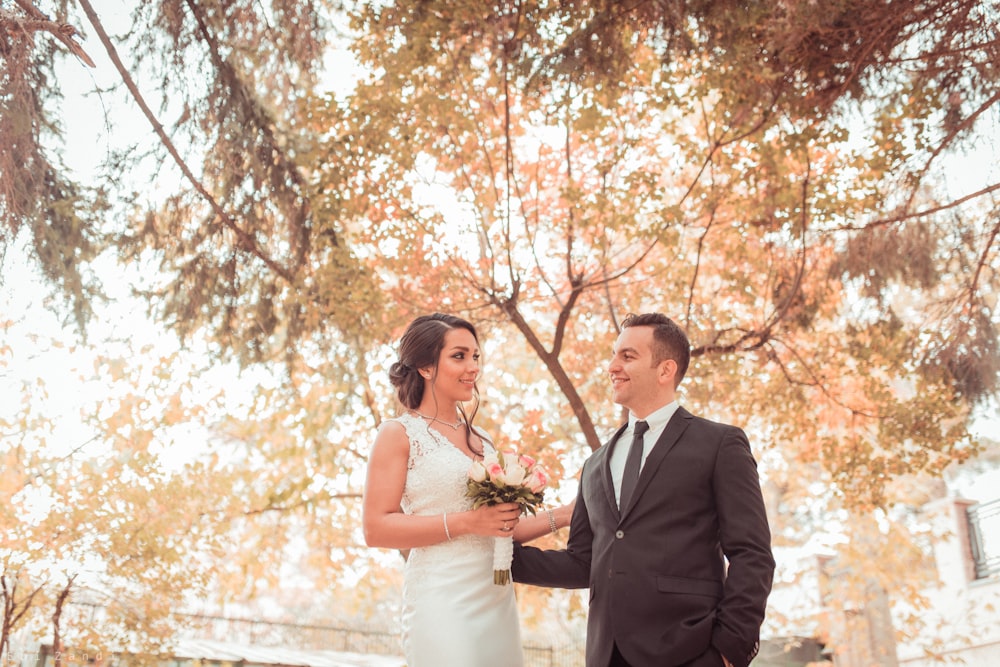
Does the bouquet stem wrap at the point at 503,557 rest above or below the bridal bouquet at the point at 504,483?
below

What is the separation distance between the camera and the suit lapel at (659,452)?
90.3 inches

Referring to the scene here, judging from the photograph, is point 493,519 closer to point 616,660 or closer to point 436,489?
point 436,489

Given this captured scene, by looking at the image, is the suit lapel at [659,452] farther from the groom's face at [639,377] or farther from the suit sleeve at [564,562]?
the suit sleeve at [564,562]

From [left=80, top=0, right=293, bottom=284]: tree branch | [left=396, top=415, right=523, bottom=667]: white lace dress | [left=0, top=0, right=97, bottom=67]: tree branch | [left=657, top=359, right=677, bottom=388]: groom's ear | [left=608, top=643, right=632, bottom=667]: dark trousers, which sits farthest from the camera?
[left=80, top=0, right=293, bottom=284]: tree branch

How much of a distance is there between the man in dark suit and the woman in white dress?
0.73ft

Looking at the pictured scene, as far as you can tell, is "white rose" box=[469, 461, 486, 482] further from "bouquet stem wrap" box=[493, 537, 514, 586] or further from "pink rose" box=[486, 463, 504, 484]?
"bouquet stem wrap" box=[493, 537, 514, 586]

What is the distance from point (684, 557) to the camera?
220 cm

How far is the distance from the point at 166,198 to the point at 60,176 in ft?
2.49

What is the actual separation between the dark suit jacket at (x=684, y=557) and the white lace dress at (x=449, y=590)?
Result: 0.84 feet

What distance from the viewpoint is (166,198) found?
595 cm

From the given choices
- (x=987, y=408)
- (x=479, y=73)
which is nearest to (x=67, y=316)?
(x=479, y=73)

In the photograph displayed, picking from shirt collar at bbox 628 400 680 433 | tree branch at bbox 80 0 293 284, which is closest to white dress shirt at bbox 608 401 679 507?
shirt collar at bbox 628 400 680 433

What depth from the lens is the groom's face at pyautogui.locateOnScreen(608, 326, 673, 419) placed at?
2504 millimetres

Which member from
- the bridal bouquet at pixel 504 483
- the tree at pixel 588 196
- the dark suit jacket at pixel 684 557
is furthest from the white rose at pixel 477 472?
the tree at pixel 588 196
